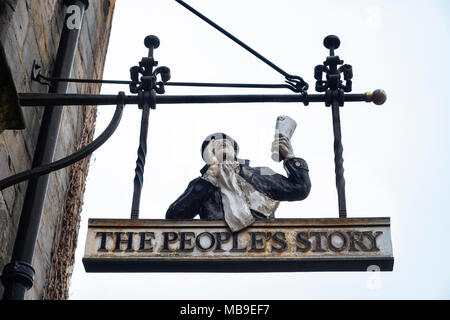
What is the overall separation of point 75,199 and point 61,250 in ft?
1.50

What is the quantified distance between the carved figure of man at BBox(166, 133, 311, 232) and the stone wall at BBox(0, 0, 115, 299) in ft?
3.51

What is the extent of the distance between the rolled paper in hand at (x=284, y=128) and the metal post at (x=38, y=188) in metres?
1.46

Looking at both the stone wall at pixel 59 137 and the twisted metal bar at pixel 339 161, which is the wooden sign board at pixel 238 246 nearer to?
the twisted metal bar at pixel 339 161

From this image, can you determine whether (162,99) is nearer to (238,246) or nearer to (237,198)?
(237,198)

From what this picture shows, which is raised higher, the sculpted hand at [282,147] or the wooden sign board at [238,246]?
the sculpted hand at [282,147]

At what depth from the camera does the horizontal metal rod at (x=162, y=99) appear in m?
4.63

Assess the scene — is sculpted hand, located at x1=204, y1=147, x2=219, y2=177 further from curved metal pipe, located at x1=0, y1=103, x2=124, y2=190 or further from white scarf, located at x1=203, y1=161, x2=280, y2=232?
curved metal pipe, located at x1=0, y1=103, x2=124, y2=190

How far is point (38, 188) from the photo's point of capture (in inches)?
220

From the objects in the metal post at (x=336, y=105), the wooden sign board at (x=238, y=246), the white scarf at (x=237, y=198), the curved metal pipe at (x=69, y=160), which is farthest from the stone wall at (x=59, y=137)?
the metal post at (x=336, y=105)

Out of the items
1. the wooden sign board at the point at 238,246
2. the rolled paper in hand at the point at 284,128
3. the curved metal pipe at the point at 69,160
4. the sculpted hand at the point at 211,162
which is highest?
the rolled paper in hand at the point at 284,128

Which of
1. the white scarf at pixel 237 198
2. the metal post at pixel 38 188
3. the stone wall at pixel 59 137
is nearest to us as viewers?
the white scarf at pixel 237 198

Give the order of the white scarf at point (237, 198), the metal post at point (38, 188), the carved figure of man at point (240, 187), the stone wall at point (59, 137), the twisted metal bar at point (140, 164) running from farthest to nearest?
1. the stone wall at point (59, 137)
2. the metal post at point (38, 188)
3. the carved figure of man at point (240, 187)
4. the twisted metal bar at point (140, 164)
5. the white scarf at point (237, 198)

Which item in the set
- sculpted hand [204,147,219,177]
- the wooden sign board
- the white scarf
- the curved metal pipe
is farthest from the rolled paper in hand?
the curved metal pipe
